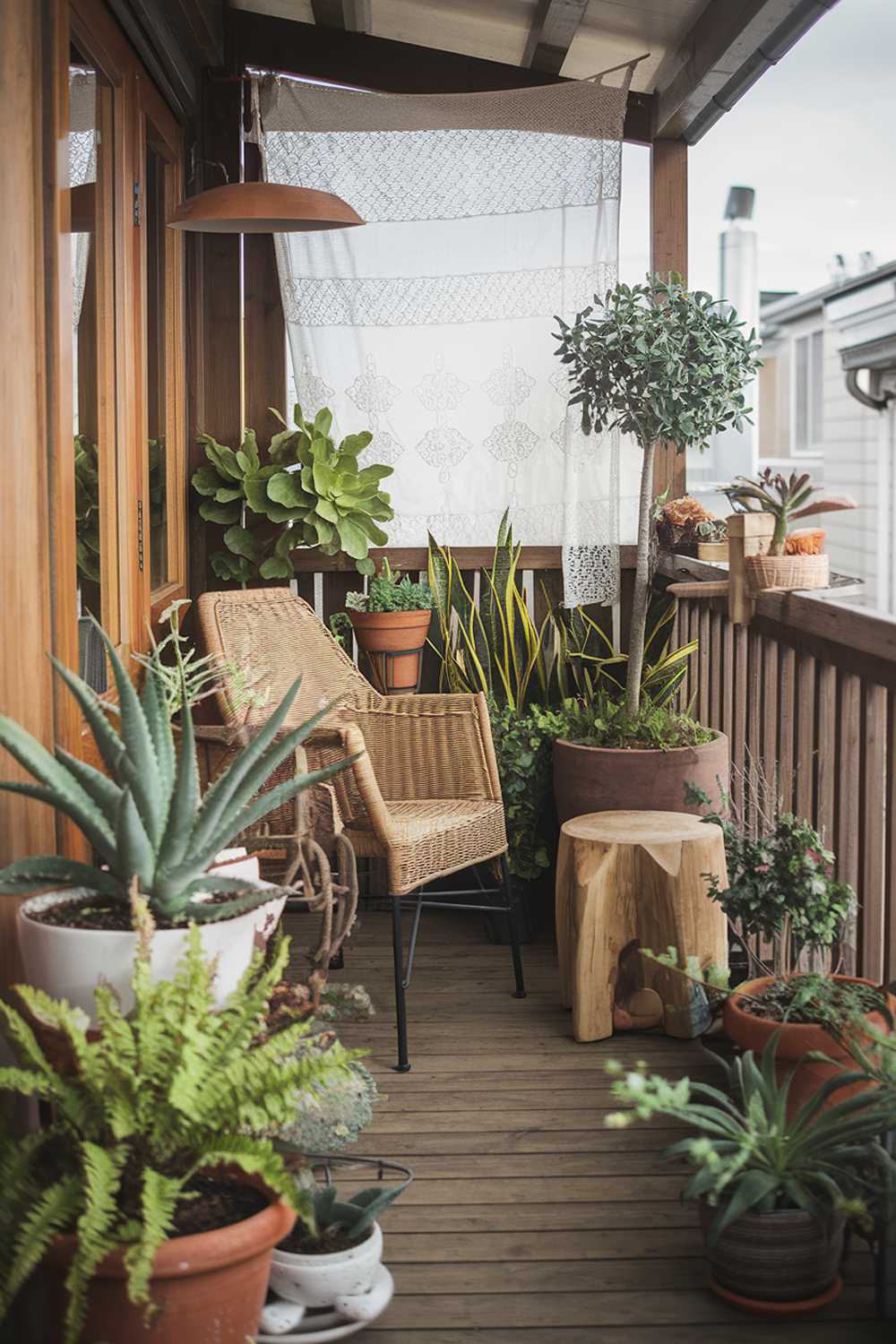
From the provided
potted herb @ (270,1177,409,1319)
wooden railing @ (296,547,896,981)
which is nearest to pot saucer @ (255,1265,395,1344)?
potted herb @ (270,1177,409,1319)

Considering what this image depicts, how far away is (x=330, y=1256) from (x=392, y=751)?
1.72 meters

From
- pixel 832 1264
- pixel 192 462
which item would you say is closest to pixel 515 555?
pixel 192 462

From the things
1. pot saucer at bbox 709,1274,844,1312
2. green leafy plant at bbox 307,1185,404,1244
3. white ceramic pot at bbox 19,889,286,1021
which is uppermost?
white ceramic pot at bbox 19,889,286,1021

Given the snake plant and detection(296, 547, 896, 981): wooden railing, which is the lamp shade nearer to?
detection(296, 547, 896, 981): wooden railing

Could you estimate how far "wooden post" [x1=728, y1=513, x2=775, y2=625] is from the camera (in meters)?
3.10

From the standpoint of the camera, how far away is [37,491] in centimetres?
233

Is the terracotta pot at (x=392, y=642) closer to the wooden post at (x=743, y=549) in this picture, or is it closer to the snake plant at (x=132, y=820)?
the wooden post at (x=743, y=549)

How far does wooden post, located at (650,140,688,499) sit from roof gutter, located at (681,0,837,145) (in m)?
0.14

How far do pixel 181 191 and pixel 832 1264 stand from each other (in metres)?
3.45

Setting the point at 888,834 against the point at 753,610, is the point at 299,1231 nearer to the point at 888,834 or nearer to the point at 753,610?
the point at 888,834

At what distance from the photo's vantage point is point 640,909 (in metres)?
2.94

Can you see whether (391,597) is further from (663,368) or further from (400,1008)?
(400,1008)

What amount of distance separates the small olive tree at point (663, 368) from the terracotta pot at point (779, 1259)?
183 cm

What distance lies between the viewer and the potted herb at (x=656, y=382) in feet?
11.1
